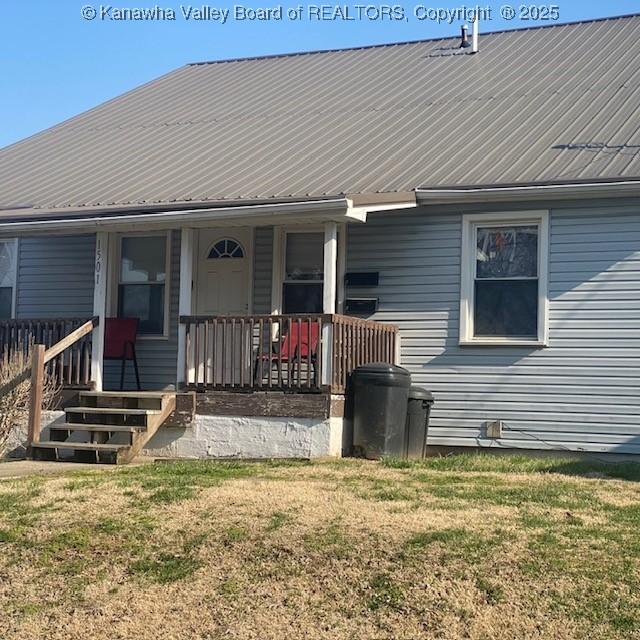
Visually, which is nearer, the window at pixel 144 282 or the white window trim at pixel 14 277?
the window at pixel 144 282

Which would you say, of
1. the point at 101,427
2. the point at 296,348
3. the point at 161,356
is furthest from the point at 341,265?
the point at 101,427

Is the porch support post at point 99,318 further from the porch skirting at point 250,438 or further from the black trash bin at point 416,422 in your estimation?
the black trash bin at point 416,422

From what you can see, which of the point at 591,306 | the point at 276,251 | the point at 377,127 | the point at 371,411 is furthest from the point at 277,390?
the point at 377,127

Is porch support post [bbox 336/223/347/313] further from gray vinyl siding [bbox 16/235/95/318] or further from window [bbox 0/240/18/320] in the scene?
window [bbox 0/240/18/320]

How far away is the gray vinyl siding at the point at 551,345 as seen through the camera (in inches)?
469

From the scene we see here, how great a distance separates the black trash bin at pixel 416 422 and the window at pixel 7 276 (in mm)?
6822

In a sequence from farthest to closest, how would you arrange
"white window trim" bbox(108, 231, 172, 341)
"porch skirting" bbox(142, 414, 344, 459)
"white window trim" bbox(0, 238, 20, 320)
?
1. "white window trim" bbox(0, 238, 20, 320)
2. "white window trim" bbox(108, 231, 172, 341)
3. "porch skirting" bbox(142, 414, 344, 459)

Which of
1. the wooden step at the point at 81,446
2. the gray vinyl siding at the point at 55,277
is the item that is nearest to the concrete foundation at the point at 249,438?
the wooden step at the point at 81,446

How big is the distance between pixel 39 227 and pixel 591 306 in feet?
22.9

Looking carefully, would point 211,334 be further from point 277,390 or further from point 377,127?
point 377,127

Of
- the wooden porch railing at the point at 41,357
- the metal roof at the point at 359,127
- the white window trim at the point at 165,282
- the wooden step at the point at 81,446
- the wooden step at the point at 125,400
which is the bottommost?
the wooden step at the point at 81,446

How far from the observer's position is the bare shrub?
1252 centimetres

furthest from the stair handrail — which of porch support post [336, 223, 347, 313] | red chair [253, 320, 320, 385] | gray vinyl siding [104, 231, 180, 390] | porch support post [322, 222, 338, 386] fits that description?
porch support post [336, 223, 347, 313]

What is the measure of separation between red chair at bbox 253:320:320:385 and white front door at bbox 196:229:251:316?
5.16 feet
